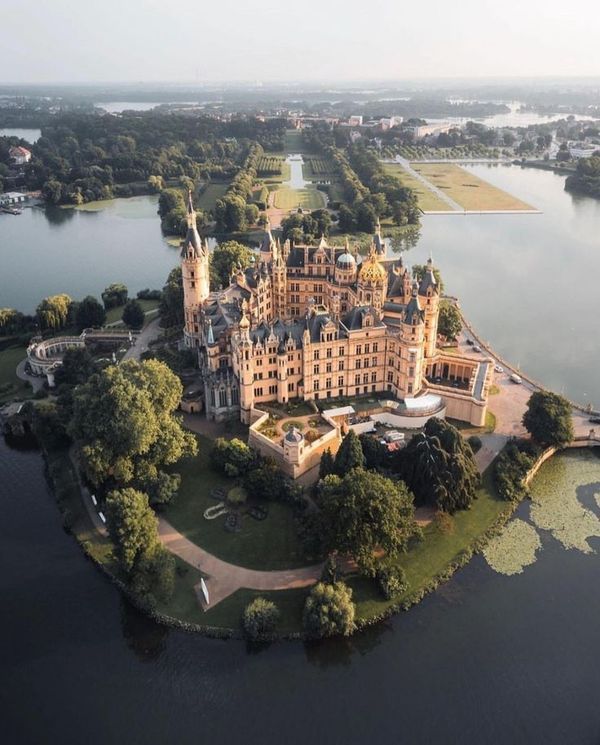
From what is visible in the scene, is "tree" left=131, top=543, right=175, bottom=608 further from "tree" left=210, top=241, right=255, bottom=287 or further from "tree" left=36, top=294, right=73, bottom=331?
"tree" left=210, top=241, right=255, bottom=287

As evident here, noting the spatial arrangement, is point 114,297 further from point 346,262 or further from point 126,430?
point 126,430

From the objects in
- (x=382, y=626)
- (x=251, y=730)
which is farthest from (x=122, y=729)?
(x=382, y=626)

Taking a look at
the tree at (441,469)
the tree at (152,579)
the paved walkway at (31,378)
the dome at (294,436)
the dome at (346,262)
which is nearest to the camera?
the tree at (152,579)

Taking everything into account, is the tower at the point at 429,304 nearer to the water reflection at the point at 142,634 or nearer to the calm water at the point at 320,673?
the calm water at the point at 320,673

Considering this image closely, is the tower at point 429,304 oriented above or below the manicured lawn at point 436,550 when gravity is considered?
above

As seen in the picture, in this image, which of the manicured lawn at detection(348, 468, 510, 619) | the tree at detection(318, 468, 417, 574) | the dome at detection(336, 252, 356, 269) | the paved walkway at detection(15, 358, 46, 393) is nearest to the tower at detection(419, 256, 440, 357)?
the dome at detection(336, 252, 356, 269)

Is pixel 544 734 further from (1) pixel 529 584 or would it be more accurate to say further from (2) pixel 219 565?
(2) pixel 219 565

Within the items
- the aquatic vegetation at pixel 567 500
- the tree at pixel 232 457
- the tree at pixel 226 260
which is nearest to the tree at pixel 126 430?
the tree at pixel 232 457
